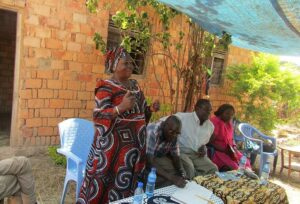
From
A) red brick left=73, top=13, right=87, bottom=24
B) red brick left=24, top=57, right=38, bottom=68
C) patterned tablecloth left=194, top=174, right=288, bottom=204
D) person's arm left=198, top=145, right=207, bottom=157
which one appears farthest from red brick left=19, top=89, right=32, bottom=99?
patterned tablecloth left=194, top=174, right=288, bottom=204

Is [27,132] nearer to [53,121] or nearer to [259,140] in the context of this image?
[53,121]

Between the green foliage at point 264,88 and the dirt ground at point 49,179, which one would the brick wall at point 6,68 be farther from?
the green foliage at point 264,88

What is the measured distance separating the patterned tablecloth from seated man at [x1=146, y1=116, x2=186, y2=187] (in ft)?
1.07

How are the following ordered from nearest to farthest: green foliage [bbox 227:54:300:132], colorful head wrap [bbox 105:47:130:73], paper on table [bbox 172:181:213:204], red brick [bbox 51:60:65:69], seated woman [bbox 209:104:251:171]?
paper on table [bbox 172:181:213:204] < colorful head wrap [bbox 105:47:130:73] < seated woman [bbox 209:104:251:171] < red brick [bbox 51:60:65:69] < green foliage [bbox 227:54:300:132]

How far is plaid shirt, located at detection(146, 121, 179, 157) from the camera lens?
10.9 ft

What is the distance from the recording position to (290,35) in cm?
319

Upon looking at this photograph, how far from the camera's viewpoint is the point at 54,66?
534 cm

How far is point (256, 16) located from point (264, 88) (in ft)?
16.2

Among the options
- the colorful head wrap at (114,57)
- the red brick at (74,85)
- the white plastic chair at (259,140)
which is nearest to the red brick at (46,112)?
the red brick at (74,85)

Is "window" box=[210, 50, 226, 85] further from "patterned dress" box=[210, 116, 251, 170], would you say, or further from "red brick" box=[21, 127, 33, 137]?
"red brick" box=[21, 127, 33, 137]

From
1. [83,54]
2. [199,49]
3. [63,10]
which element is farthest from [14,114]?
[199,49]

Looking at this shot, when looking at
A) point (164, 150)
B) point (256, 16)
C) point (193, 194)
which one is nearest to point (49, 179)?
point (164, 150)

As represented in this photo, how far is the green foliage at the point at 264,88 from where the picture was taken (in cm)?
731

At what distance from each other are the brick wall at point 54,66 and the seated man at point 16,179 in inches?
99.5
